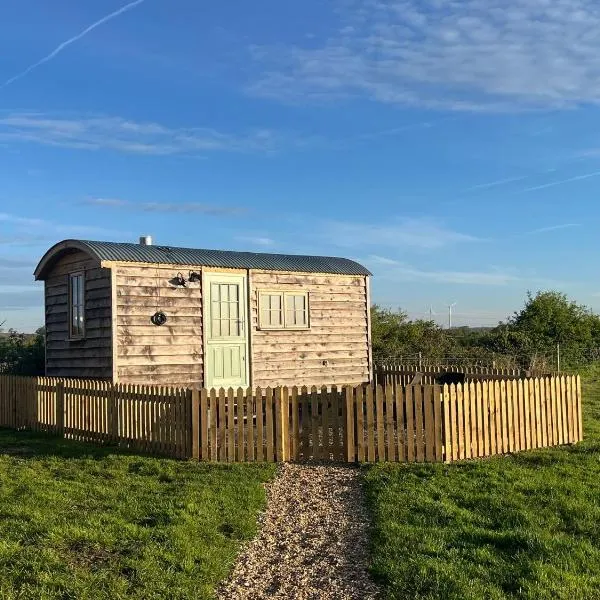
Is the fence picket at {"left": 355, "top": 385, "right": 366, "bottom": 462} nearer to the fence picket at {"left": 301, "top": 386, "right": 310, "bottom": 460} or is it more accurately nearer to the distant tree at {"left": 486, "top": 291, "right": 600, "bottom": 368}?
the fence picket at {"left": 301, "top": 386, "right": 310, "bottom": 460}

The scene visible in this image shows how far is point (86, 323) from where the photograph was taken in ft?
48.7

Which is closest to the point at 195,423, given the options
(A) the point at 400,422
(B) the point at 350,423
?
(B) the point at 350,423

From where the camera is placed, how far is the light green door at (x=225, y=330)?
1545 cm

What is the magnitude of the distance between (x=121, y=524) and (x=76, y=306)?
31.3 ft

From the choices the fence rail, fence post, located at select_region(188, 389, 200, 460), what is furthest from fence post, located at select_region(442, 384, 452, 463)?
the fence rail

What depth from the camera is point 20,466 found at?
384 inches

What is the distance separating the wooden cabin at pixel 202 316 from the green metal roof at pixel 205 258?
0.03m

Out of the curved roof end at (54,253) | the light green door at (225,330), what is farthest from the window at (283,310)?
the curved roof end at (54,253)

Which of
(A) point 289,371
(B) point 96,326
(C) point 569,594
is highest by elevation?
(B) point 96,326

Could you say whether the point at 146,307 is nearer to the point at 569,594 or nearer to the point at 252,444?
the point at 252,444

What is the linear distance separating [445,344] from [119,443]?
21.2 metres

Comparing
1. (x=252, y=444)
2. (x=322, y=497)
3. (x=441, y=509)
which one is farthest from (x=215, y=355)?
(x=441, y=509)

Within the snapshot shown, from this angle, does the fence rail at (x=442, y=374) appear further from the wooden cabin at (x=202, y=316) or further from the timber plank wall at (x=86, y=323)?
the timber plank wall at (x=86, y=323)

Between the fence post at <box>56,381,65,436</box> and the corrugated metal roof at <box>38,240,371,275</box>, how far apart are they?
8.53ft
